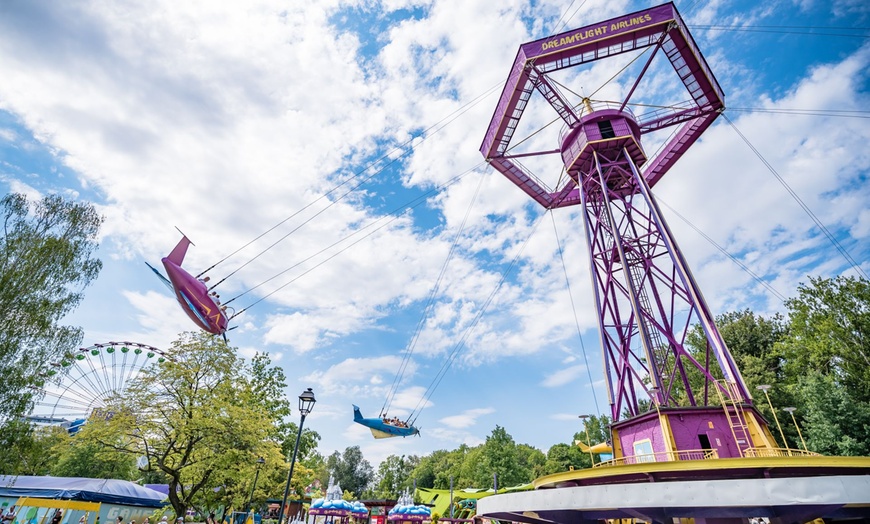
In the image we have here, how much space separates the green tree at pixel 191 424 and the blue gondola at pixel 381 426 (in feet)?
14.9

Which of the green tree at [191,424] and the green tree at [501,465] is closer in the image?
the green tree at [191,424]

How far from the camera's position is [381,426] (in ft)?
71.8

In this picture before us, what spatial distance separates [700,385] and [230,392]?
146ft

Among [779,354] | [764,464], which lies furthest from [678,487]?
[779,354]

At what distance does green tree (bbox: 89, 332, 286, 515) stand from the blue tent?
11755 mm

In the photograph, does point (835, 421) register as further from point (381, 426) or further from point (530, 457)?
point (530, 457)

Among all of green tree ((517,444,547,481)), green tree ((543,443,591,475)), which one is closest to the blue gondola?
green tree ((543,443,591,475))

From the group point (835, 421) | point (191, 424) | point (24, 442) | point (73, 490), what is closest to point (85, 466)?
point (73, 490)

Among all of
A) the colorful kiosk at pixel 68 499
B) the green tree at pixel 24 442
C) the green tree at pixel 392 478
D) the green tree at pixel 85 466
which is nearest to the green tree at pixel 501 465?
the green tree at pixel 392 478

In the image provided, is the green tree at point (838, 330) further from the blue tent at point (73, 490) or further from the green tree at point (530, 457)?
the blue tent at point (73, 490)

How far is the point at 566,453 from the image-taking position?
2233 inches

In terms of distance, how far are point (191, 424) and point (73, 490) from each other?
53.2 feet

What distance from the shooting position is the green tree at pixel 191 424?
1773 centimetres

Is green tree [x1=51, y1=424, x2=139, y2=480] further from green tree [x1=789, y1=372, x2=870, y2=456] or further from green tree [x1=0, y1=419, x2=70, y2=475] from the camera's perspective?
green tree [x1=789, y1=372, x2=870, y2=456]
